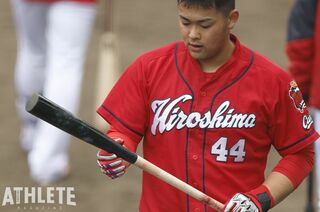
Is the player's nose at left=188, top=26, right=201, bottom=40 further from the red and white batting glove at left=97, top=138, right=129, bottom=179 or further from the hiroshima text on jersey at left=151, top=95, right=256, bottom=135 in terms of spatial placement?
the red and white batting glove at left=97, top=138, right=129, bottom=179

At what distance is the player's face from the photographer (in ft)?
11.6

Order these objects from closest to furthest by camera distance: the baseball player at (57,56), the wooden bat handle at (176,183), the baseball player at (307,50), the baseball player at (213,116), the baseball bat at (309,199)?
1. the wooden bat handle at (176,183)
2. the baseball player at (213,116)
3. the baseball player at (307,50)
4. the baseball bat at (309,199)
5. the baseball player at (57,56)

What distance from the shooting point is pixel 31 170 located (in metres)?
6.24

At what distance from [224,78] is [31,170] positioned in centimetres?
285

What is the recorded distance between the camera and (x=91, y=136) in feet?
11.1

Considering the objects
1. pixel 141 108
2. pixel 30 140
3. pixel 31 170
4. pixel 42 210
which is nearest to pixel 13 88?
pixel 30 140

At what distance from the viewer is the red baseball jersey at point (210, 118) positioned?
11.9 ft

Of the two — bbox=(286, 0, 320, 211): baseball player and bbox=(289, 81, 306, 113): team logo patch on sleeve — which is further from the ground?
bbox=(286, 0, 320, 211): baseball player

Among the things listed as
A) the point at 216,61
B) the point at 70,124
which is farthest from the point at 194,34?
the point at 70,124

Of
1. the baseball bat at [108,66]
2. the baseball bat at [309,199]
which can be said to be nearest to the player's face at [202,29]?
the baseball bat at [309,199]

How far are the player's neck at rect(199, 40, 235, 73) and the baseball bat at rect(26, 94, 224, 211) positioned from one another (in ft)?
1.47

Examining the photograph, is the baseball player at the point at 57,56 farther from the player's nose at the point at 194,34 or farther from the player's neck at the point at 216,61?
the player's nose at the point at 194,34

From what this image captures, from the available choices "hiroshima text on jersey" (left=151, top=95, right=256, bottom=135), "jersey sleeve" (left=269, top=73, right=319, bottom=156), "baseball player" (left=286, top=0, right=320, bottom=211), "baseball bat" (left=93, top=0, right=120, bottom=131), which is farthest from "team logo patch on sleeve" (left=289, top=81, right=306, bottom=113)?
"baseball bat" (left=93, top=0, right=120, bottom=131)

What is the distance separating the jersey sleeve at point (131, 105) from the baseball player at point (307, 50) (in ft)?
4.88
